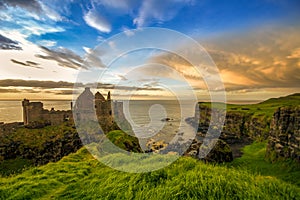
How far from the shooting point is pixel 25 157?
46.5 m

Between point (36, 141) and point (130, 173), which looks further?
point (36, 141)

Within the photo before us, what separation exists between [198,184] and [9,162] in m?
50.0

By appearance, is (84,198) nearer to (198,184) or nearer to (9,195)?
(9,195)

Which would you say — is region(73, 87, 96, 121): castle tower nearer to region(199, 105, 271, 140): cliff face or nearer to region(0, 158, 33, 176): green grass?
region(0, 158, 33, 176): green grass

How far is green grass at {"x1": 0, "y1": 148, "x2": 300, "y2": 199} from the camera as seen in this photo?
6430 mm

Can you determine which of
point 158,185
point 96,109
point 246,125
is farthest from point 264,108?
point 158,185

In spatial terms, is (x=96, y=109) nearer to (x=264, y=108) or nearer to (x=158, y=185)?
(x=158, y=185)

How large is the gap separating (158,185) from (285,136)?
3228 centimetres

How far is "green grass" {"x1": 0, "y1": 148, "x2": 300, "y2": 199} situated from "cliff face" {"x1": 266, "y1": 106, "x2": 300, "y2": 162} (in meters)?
26.6

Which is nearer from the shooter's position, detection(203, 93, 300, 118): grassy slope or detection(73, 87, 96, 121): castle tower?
detection(73, 87, 96, 121): castle tower

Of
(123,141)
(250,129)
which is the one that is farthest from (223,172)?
(250,129)

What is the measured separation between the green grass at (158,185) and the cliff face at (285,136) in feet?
87.2

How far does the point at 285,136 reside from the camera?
3225 centimetres

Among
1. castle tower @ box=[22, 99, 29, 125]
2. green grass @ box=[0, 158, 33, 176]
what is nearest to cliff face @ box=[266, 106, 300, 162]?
green grass @ box=[0, 158, 33, 176]
